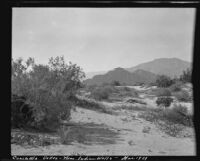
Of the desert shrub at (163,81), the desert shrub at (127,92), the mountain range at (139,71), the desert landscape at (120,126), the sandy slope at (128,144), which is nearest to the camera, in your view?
the sandy slope at (128,144)

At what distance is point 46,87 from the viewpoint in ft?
24.6

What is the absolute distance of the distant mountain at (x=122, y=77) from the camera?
749cm

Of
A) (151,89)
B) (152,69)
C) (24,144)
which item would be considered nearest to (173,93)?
(151,89)

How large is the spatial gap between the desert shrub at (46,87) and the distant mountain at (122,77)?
401 millimetres

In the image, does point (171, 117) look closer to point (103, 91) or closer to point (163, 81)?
point (163, 81)

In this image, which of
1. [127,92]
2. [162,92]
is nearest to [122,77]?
[127,92]

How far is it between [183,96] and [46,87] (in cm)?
344

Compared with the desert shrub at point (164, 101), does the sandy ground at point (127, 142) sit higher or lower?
lower

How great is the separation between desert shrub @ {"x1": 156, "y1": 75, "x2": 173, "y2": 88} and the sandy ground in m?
0.95

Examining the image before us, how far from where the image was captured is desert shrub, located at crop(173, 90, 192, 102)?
8.73 metres

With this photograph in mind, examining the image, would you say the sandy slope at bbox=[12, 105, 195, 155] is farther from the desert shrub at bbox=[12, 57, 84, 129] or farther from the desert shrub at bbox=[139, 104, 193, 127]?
the desert shrub at bbox=[12, 57, 84, 129]

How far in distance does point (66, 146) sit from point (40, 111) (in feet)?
3.74

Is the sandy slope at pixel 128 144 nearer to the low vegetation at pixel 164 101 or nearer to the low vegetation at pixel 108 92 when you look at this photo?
the low vegetation at pixel 108 92

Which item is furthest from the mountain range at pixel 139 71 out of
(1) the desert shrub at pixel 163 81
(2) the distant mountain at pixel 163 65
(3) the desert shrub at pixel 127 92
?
(3) the desert shrub at pixel 127 92
